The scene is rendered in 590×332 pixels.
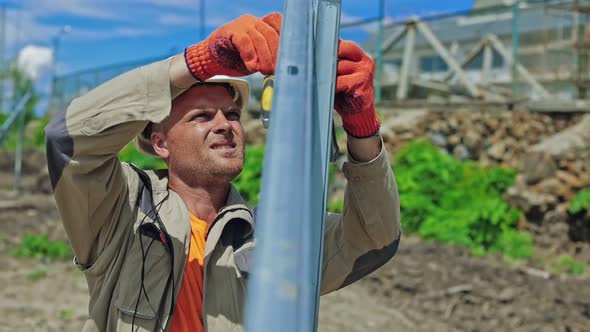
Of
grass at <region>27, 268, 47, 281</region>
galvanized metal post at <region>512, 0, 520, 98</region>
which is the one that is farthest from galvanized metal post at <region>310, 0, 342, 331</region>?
galvanized metal post at <region>512, 0, 520, 98</region>

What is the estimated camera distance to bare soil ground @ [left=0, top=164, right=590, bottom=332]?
5.69 m

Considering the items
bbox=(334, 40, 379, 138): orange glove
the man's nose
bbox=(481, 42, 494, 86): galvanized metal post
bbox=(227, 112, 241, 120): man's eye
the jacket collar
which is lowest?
the jacket collar

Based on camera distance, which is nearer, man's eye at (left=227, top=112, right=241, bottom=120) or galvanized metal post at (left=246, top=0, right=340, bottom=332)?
galvanized metal post at (left=246, top=0, right=340, bottom=332)

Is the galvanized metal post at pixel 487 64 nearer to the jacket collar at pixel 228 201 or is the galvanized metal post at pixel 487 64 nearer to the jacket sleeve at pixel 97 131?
the jacket collar at pixel 228 201

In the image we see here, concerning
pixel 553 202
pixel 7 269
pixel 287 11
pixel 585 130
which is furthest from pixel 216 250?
pixel 585 130

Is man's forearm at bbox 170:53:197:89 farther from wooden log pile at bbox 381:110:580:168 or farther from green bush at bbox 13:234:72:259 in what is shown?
wooden log pile at bbox 381:110:580:168

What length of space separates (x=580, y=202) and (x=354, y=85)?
674 cm

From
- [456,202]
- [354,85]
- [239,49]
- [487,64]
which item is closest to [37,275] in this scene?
[456,202]

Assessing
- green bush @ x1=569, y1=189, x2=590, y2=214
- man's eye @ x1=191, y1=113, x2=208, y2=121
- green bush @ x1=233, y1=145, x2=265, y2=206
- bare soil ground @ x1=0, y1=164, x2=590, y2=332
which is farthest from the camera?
green bush @ x1=233, y1=145, x2=265, y2=206

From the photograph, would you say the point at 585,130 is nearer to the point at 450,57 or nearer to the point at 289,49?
the point at 450,57

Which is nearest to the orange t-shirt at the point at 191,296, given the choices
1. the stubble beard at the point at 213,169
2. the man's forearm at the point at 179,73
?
the stubble beard at the point at 213,169

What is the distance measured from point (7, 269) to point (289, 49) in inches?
291

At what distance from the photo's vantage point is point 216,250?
2.07 m

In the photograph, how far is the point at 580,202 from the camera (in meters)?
7.61
